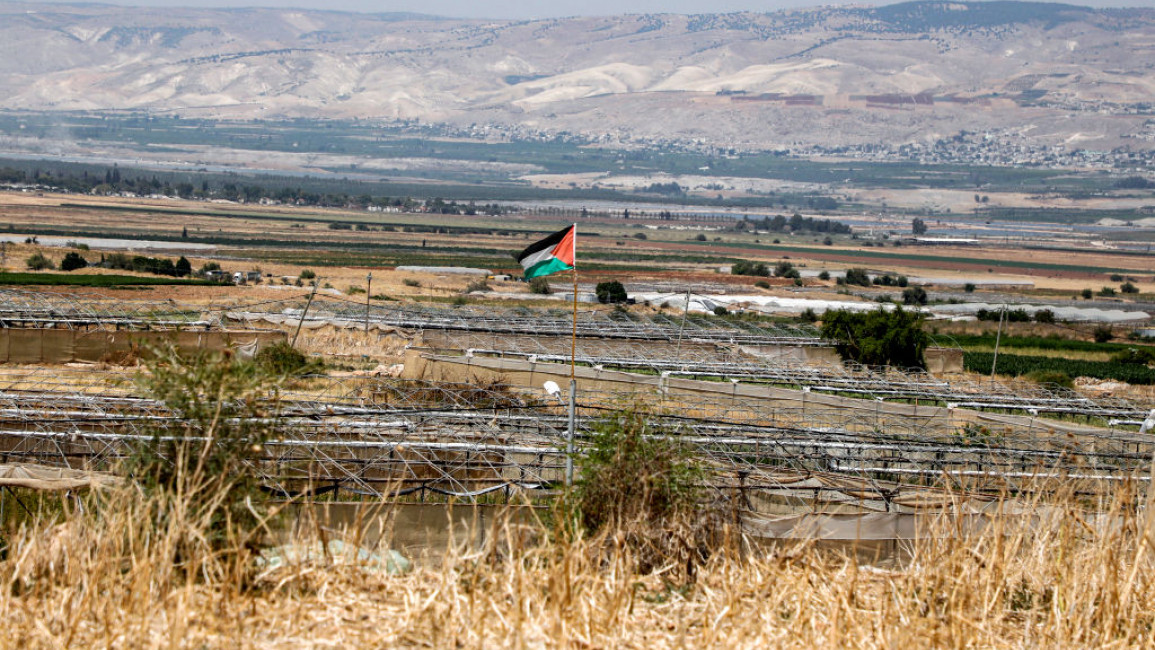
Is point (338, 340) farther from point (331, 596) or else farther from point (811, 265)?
point (811, 265)

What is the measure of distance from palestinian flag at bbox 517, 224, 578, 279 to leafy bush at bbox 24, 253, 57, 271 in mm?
56686

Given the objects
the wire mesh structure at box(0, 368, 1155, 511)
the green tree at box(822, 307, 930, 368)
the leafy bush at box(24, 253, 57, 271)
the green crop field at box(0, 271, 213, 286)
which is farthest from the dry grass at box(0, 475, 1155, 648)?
the leafy bush at box(24, 253, 57, 271)

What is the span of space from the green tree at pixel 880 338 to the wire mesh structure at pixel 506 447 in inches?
604

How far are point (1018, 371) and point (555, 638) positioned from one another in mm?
47256

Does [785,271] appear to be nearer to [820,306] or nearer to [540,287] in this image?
[820,306]

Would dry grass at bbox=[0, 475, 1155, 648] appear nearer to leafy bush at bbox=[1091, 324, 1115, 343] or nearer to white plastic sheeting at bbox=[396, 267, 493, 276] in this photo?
leafy bush at bbox=[1091, 324, 1115, 343]

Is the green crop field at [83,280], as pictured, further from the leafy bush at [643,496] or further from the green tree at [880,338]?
the leafy bush at [643,496]

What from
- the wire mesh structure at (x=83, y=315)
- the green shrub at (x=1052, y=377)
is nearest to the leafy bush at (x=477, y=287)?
the wire mesh structure at (x=83, y=315)

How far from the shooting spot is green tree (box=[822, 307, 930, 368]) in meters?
47.7

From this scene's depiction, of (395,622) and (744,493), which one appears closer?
(395,622)

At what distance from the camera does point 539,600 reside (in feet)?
29.5

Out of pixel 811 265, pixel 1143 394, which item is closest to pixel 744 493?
pixel 1143 394

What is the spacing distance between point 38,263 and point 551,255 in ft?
188

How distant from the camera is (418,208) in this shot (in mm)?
186625
